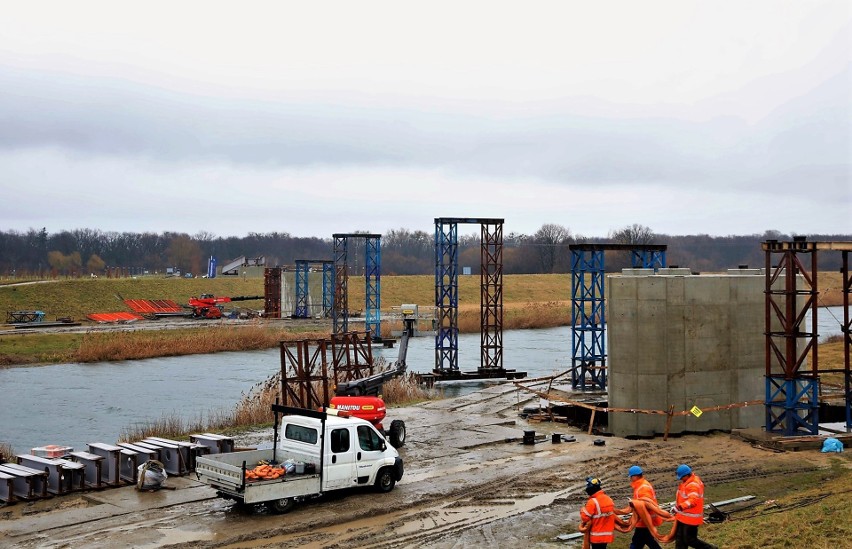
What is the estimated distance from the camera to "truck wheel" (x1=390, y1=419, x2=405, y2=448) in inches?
1007

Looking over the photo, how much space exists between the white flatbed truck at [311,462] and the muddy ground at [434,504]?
409mm

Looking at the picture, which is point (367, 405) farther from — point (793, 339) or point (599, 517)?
point (599, 517)

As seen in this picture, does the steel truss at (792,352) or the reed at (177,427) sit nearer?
the steel truss at (792,352)

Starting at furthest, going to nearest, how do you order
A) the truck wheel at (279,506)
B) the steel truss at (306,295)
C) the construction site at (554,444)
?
the steel truss at (306,295)
the truck wheel at (279,506)
the construction site at (554,444)

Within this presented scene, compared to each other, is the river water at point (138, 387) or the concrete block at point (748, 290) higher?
the concrete block at point (748, 290)

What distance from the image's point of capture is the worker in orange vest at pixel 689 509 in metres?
13.2

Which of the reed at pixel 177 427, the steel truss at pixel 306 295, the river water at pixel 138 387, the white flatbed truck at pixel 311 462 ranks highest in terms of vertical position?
the steel truss at pixel 306 295

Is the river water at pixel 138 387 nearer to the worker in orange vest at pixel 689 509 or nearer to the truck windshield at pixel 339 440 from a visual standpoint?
the truck windshield at pixel 339 440

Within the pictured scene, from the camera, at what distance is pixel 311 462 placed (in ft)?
62.8

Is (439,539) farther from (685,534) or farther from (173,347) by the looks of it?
(173,347)

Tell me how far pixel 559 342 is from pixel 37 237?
515 feet

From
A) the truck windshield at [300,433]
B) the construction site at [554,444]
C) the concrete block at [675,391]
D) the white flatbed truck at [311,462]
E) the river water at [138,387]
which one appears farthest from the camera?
the river water at [138,387]

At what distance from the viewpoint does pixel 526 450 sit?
25594mm

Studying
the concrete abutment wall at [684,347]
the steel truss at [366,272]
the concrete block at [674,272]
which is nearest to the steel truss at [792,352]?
the concrete abutment wall at [684,347]
